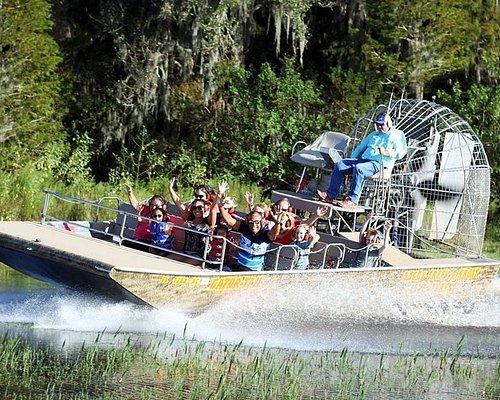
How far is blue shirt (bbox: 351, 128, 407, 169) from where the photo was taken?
16641 millimetres

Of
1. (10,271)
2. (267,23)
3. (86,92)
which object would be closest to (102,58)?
(86,92)

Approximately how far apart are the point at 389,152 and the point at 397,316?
2.24 meters

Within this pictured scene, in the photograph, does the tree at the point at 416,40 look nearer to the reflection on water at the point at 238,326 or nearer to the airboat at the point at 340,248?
the airboat at the point at 340,248

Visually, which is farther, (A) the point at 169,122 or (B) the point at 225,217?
(A) the point at 169,122

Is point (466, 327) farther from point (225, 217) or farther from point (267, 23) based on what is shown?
point (267, 23)

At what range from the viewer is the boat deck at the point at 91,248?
44.6 feet

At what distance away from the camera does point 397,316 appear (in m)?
16.0

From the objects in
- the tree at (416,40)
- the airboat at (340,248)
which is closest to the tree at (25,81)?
the tree at (416,40)

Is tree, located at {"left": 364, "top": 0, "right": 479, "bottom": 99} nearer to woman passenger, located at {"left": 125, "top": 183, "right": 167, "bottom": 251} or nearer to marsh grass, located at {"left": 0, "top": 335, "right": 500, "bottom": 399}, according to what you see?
woman passenger, located at {"left": 125, "top": 183, "right": 167, "bottom": 251}

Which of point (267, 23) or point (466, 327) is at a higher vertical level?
point (267, 23)

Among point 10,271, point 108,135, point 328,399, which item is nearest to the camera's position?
point 328,399


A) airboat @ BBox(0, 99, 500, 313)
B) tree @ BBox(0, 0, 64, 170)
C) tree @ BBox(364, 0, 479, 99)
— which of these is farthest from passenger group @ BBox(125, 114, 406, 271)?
tree @ BBox(364, 0, 479, 99)

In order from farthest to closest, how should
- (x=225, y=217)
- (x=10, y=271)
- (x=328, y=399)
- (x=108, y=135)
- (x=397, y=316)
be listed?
(x=108, y=135)
(x=10, y=271)
(x=397, y=316)
(x=225, y=217)
(x=328, y=399)

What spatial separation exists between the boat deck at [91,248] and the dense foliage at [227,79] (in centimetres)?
1177
